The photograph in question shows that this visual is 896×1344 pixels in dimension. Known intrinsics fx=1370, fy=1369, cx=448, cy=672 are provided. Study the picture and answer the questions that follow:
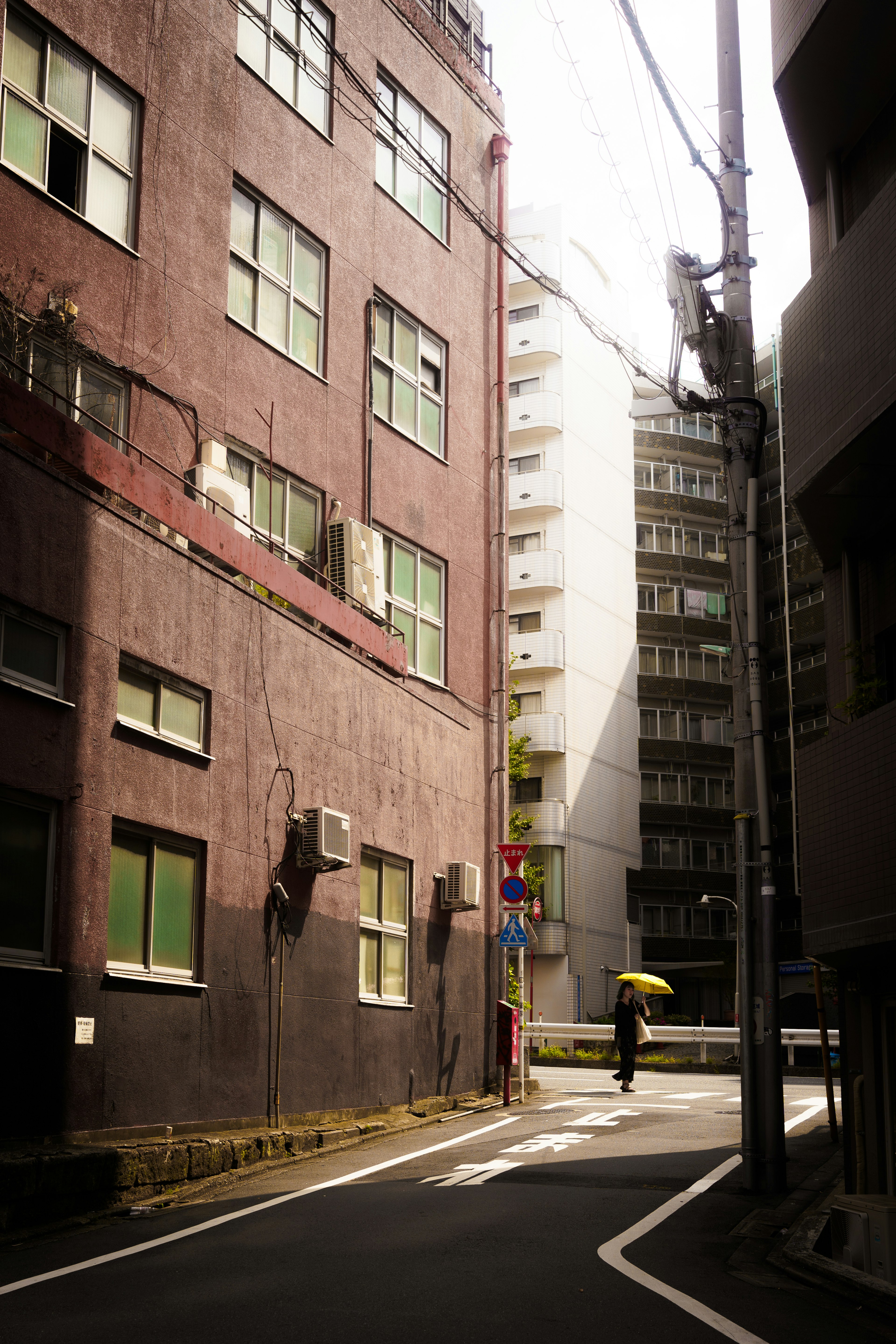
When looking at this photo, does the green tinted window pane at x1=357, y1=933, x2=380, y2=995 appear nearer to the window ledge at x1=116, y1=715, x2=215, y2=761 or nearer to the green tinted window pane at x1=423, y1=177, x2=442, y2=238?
the window ledge at x1=116, y1=715, x2=215, y2=761

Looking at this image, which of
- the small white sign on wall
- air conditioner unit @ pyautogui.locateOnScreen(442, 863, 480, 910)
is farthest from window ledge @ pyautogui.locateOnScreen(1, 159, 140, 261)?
air conditioner unit @ pyautogui.locateOnScreen(442, 863, 480, 910)

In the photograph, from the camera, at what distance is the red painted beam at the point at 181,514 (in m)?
11.8

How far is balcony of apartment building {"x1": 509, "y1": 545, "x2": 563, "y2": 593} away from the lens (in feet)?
168

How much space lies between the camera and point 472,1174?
12.6 metres

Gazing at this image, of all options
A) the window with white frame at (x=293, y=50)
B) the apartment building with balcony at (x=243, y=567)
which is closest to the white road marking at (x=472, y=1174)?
the apartment building with balcony at (x=243, y=567)

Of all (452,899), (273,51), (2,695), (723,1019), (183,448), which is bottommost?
(723,1019)

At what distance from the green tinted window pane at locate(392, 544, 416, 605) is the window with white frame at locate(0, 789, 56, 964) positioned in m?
9.41

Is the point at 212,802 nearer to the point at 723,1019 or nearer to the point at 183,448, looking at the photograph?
the point at 183,448

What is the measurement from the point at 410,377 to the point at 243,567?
23.9ft

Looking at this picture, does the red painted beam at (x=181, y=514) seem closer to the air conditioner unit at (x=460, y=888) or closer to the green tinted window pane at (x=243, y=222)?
the air conditioner unit at (x=460, y=888)

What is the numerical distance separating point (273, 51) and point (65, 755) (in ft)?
37.3

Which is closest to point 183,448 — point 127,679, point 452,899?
point 127,679

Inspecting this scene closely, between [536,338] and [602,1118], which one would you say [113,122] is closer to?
[602,1118]

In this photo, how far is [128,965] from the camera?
41.9 feet
